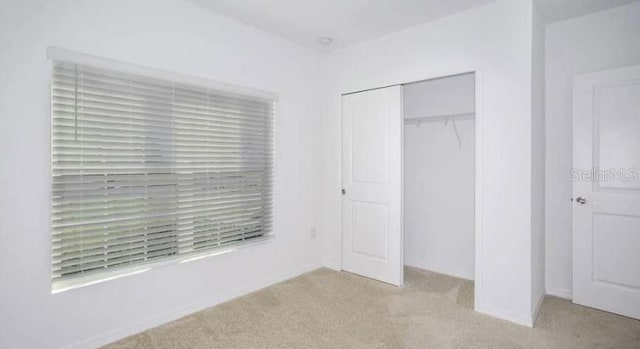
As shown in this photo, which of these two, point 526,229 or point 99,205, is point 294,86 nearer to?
point 99,205

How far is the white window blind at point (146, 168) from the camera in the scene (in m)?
2.10

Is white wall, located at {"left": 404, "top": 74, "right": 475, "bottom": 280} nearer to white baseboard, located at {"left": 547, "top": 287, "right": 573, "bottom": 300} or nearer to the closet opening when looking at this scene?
the closet opening

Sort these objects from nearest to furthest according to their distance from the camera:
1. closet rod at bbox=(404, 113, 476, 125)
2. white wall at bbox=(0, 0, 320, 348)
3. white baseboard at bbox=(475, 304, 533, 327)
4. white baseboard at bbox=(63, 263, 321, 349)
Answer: white wall at bbox=(0, 0, 320, 348), white baseboard at bbox=(63, 263, 321, 349), white baseboard at bbox=(475, 304, 533, 327), closet rod at bbox=(404, 113, 476, 125)

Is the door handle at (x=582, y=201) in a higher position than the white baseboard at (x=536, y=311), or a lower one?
higher

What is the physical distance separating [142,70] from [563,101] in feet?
11.7

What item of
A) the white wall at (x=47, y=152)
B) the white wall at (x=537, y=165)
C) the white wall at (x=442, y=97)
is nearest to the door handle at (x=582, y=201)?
the white wall at (x=537, y=165)

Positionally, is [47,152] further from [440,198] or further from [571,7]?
[571,7]

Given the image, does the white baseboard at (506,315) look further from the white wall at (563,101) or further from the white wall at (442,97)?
the white wall at (442,97)

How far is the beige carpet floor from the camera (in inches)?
89.0

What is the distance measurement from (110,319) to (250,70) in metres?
2.29

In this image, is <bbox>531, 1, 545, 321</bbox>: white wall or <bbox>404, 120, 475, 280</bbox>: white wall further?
<bbox>404, 120, 475, 280</bbox>: white wall

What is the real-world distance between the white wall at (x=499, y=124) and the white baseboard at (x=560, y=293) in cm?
84

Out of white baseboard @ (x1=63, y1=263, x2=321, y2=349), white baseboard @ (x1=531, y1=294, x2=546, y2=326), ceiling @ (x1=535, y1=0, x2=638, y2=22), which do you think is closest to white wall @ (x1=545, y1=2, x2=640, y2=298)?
ceiling @ (x1=535, y1=0, x2=638, y2=22)

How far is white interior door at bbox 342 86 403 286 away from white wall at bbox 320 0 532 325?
570 millimetres
